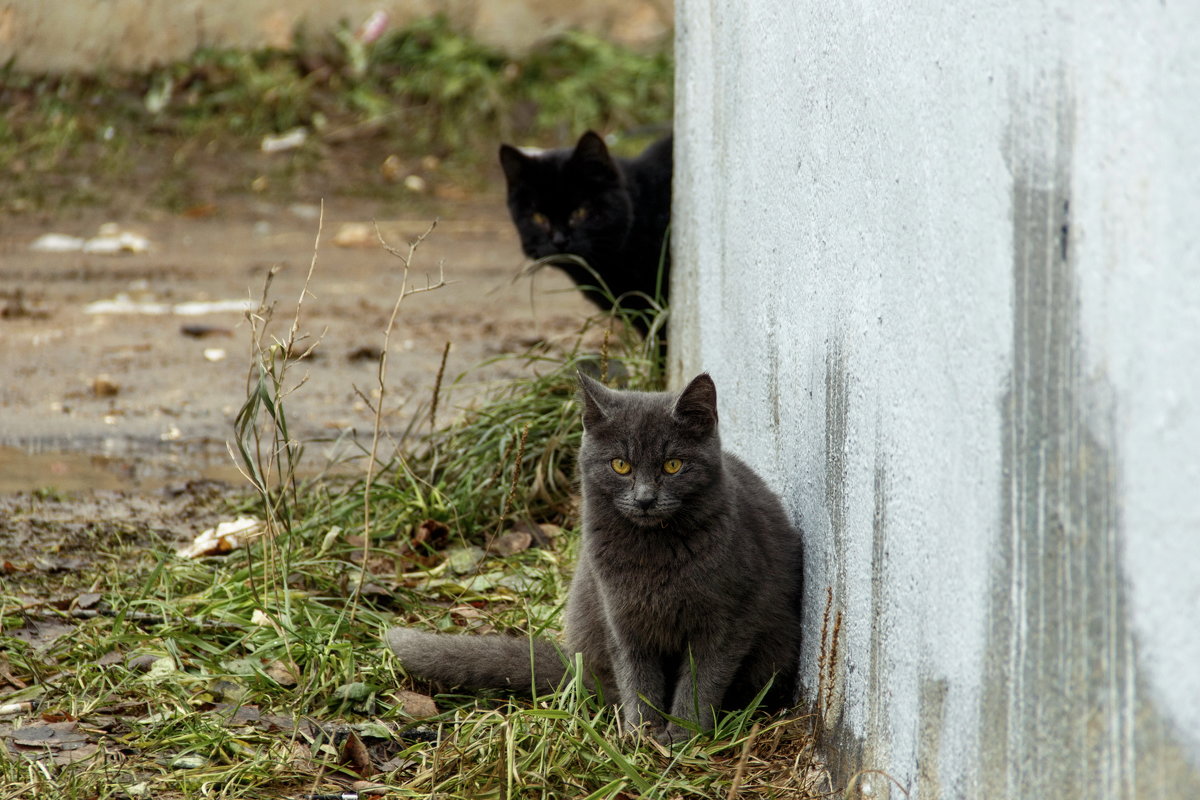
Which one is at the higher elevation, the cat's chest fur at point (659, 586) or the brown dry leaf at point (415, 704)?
the cat's chest fur at point (659, 586)

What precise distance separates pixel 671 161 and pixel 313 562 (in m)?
2.60

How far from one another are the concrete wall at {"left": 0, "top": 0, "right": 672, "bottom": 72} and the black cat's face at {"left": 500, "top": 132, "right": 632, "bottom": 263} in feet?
18.7

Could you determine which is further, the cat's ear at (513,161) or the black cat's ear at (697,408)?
the cat's ear at (513,161)

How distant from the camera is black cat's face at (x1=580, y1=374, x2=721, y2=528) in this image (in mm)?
2656

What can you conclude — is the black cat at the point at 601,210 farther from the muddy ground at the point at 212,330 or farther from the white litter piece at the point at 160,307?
the white litter piece at the point at 160,307

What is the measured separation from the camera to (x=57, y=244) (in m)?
7.81

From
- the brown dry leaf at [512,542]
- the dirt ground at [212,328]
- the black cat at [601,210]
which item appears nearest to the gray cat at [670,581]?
the brown dry leaf at [512,542]

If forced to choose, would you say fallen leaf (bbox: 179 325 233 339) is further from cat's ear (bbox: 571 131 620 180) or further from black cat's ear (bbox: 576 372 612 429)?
black cat's ear (bbox: 576 372 612 429)

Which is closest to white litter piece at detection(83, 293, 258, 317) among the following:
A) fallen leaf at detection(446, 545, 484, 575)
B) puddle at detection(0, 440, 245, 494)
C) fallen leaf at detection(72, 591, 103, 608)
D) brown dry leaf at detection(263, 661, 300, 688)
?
puddle at detection(0, 440, 245, 494)

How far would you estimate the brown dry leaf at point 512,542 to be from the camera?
3799mm

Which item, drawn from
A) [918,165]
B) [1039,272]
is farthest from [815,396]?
[1039,272]

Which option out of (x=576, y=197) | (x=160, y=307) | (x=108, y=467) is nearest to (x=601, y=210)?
(x=576, y=197)

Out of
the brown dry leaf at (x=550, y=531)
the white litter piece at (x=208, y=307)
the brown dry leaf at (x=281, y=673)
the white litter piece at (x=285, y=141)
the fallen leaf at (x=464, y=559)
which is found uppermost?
the white litter piece at (x=285, y=141)

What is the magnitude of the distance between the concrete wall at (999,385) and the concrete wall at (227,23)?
8.24 meters
